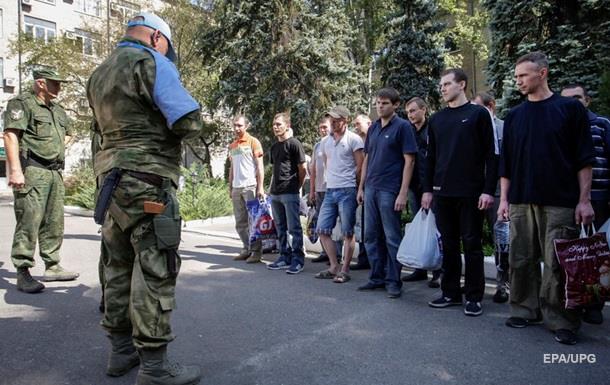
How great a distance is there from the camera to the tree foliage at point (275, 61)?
55.2 ft

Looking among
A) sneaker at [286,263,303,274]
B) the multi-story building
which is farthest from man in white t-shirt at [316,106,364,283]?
the multi-story building

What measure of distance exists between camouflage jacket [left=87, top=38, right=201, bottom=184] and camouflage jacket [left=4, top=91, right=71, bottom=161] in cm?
275

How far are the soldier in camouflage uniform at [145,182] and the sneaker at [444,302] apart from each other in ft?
8.10

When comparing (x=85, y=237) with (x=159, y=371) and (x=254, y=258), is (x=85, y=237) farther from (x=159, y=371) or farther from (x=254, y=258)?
(x=159, y=371)

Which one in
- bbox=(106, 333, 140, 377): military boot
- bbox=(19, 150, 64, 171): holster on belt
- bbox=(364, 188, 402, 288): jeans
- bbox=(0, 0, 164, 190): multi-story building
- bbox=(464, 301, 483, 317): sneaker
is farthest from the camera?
bbox=(0, 0, 164, 190): multi-story building

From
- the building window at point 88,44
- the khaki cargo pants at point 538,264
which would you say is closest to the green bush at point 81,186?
the building window at point 88,44

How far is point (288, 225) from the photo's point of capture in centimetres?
627

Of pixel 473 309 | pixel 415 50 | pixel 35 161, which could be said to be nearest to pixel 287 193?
pixel 473 309

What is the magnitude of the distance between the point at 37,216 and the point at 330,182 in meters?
3.22

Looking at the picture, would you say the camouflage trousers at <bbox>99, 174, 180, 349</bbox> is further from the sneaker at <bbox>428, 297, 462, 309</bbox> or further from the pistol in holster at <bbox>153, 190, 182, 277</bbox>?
the sneaker at <bbox>428, 297, 462, 309</bbox>

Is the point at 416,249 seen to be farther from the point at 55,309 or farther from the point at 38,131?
the point at 38,131

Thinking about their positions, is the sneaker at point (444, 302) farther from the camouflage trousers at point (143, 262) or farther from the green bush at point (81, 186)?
the green bush at point (81, 186)

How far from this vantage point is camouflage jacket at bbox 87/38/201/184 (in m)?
2.80

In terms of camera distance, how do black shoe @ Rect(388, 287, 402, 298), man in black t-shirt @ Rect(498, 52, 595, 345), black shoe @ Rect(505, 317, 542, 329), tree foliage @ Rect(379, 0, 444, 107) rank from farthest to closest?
1. tree foliage @ Rect(379, 0, 444, 107)
2. black shoe @ Rect(388, 287, 402, 298)
3. black shoe @ Rect(505, 317, 542, 329)
4. man in black t-shirt @ Rect(498, 52, 595, 345)
